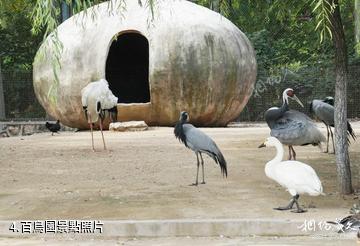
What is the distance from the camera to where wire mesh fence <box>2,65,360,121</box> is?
25641 mm

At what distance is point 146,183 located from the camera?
352 inches

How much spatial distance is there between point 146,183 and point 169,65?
8448 millimetres

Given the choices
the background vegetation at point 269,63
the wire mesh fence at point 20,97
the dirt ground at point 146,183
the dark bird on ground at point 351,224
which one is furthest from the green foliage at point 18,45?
the dark bird on ground at point 351,224

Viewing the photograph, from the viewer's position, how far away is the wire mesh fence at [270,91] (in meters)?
25.6

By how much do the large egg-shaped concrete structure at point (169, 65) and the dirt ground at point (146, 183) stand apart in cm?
360

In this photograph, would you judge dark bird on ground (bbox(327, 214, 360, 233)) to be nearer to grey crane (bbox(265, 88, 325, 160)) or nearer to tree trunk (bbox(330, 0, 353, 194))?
tree trunk (bbox(330, 0, 353, 194))

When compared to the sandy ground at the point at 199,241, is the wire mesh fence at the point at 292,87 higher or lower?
higher

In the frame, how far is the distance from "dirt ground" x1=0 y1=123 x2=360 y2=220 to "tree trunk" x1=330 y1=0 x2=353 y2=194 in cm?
24

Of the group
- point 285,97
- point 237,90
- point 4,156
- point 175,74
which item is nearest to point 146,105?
point 175,74

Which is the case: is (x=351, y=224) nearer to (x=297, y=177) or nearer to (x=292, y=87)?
(x=297, y=177)

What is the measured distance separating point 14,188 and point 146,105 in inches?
348

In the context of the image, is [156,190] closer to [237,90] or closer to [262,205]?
[262,205]

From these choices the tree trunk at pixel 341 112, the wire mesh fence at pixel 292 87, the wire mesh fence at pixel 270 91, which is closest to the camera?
the tree trunk at pixel 341 112

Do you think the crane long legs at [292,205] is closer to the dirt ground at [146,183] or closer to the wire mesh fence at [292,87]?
the dirt ground at [146,183]
